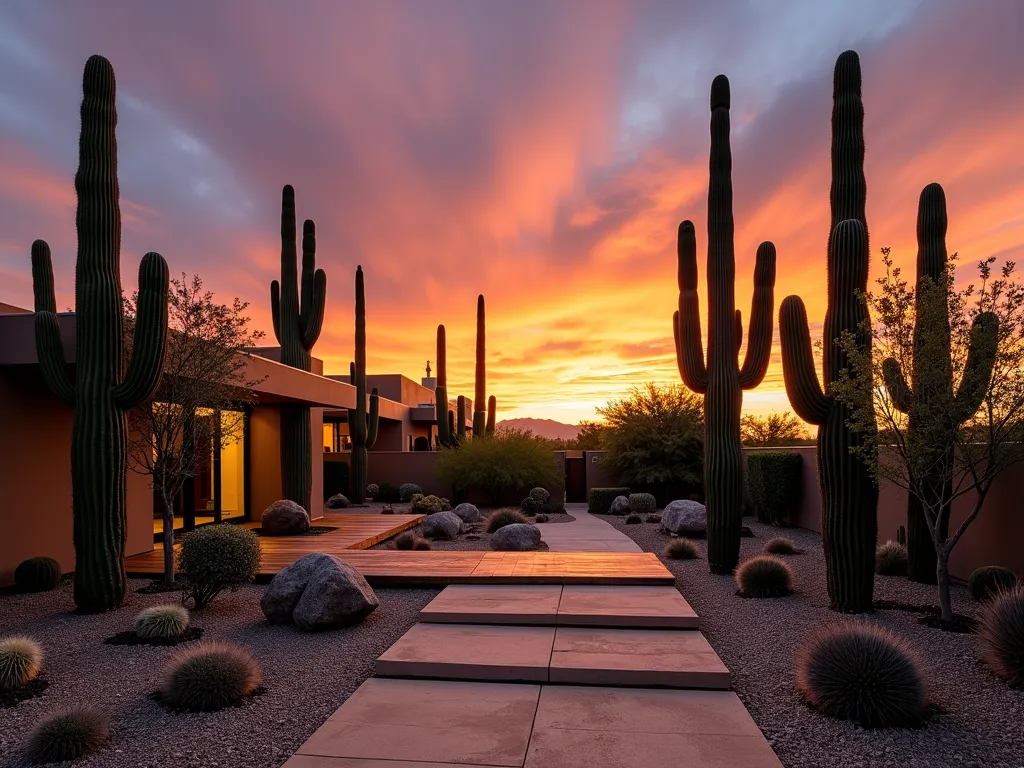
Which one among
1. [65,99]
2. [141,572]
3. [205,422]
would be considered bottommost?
[141,572]

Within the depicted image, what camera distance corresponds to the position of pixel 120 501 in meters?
7.31

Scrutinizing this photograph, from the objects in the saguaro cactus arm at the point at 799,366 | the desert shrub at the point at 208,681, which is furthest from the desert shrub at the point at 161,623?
the saguaro cactus arm at the point at 799,366

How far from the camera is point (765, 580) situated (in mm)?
7719

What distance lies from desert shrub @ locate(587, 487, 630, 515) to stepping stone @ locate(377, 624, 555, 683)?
13261 mm

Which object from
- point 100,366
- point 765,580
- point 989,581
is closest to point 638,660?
point 765,580

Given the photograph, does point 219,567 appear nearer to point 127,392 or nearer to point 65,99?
point 127,392

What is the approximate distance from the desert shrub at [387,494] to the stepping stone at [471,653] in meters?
17.2

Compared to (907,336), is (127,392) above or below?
below

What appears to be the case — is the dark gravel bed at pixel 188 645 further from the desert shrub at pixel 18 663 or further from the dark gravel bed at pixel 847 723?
the dark gravel bed at pixel 847 723

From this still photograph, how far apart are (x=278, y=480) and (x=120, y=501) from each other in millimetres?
7957

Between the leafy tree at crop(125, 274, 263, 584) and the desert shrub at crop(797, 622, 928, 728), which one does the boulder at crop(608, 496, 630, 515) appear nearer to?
the leafy tree at crop(125, 274, 263, 584)

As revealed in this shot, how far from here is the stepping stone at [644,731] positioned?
138 inches

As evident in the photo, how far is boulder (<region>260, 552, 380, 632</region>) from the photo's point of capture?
20.7ft

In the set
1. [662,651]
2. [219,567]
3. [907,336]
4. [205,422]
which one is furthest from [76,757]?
[907,336]
